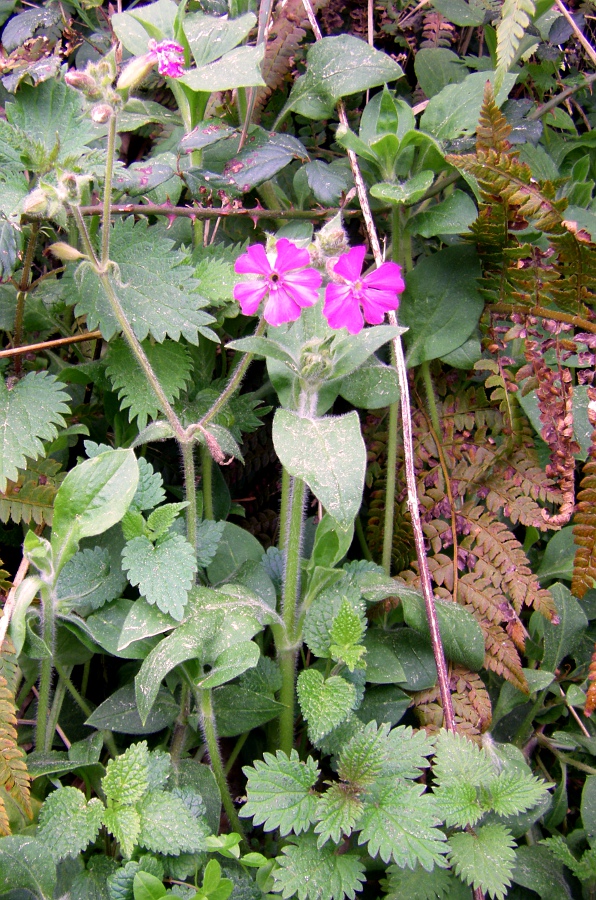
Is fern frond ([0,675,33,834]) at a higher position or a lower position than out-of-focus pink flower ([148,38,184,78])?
lower

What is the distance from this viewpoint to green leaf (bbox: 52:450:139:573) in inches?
53.2

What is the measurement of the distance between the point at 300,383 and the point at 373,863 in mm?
1031

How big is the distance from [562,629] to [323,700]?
70cm

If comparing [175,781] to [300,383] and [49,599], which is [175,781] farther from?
[300,383]

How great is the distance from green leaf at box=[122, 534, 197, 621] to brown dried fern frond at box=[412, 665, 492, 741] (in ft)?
1.99

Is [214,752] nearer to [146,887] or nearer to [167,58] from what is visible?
[146,887]

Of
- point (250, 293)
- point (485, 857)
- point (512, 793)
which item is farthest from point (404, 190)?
point (485, 857)

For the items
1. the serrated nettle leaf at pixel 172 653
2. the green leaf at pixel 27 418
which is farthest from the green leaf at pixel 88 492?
the serrated nettle leaf at pixel 172 653

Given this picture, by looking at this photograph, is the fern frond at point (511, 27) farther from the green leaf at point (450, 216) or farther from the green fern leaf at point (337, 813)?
the green fern leaf at point (337, 813)

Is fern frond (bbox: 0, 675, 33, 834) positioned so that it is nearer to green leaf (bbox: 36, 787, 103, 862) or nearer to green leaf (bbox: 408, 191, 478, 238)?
green leaf (bbox: 36, 787, 103, 862)

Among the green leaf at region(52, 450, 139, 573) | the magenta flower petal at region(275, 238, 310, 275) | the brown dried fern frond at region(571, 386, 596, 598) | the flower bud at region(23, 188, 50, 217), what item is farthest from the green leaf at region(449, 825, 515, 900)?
the flower bud at region(23, 188, 50, 217)

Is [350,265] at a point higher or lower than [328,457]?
higher

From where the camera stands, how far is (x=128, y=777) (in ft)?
4.12

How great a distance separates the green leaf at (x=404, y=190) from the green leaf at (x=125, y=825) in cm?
144
